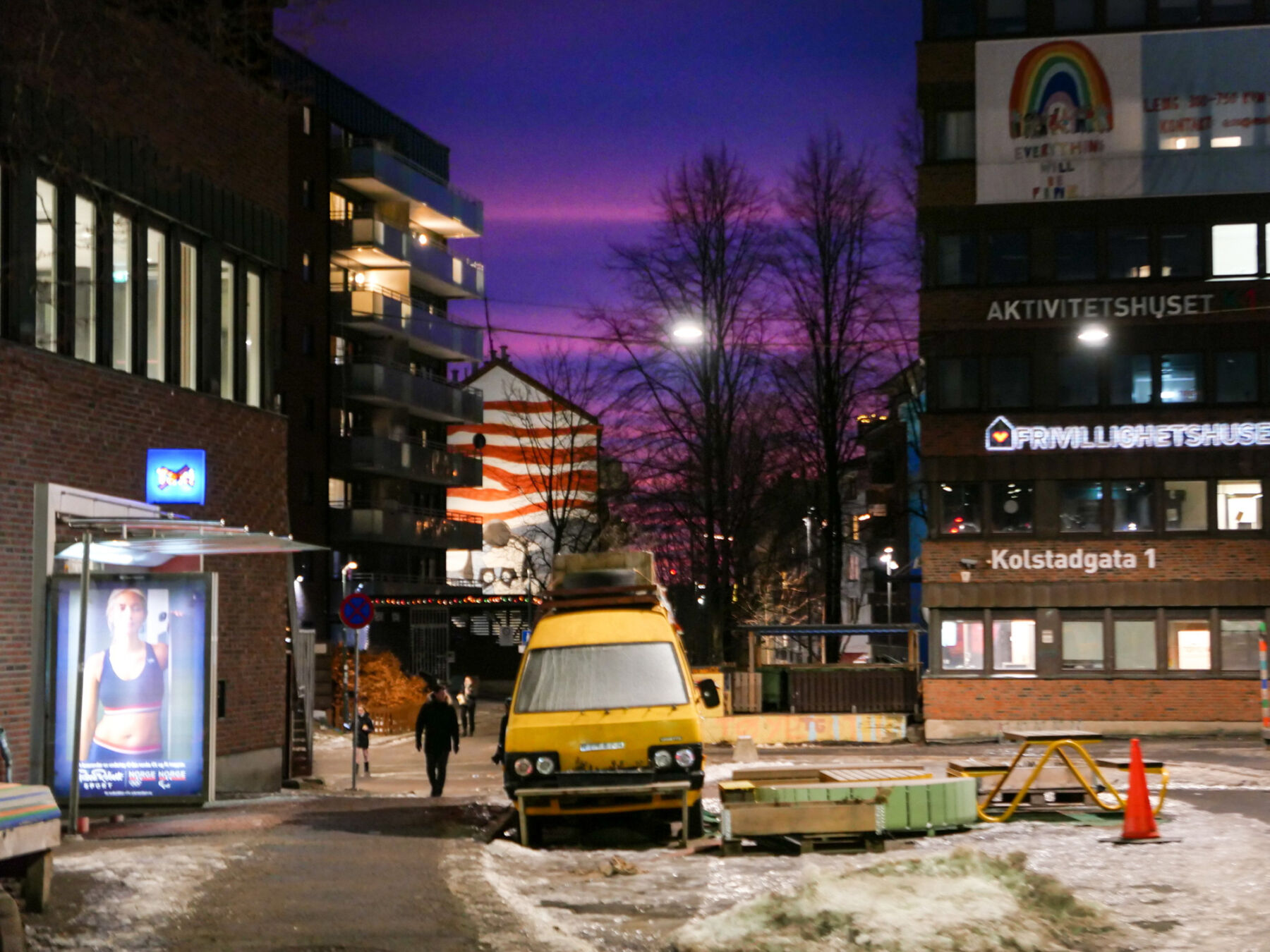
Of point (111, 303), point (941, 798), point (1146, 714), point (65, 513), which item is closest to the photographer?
point (941, 798)

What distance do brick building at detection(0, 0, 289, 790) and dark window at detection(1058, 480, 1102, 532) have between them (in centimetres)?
2074

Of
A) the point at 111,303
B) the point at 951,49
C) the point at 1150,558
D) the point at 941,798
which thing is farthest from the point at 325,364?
the point at 941,798

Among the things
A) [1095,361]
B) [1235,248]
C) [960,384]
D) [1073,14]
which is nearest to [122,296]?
[960,384]

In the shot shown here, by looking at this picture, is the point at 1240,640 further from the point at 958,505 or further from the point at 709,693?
the point at 709,693

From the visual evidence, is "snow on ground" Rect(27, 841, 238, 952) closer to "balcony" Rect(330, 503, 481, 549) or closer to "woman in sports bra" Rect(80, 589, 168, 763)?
"woman in sports bra" Rect(80, 589, 168, 763)

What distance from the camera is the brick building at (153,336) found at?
18.4 metres

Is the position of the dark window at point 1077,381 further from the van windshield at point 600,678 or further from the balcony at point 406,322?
the balcony at point 406,322

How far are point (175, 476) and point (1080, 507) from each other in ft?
80.7

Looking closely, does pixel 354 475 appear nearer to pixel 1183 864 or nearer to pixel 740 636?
pixel 740 636

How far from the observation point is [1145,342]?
1577 inches

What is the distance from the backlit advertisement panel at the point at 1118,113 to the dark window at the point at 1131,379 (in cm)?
397

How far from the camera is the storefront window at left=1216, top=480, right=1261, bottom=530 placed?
129 ft

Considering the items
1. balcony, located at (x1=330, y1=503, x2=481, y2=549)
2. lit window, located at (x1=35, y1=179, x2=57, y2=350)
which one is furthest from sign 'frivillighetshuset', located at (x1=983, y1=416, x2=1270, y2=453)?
balcony, located at (x1=330, y1=503, x2=481, y2=549)

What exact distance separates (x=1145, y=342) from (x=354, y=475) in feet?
109
